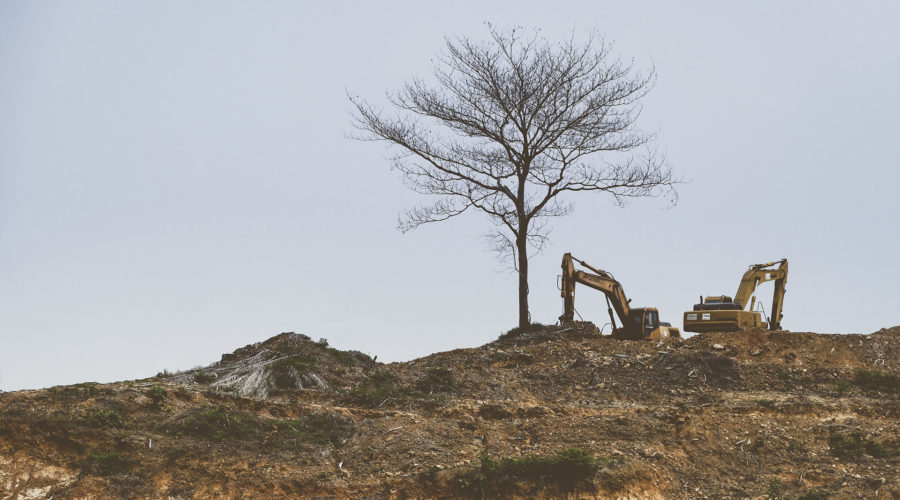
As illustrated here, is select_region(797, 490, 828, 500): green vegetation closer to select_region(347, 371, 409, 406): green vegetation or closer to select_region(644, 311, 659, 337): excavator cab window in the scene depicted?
select_region(347, 371, 409, 406): green vegetation

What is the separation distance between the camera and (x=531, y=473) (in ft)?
46.6

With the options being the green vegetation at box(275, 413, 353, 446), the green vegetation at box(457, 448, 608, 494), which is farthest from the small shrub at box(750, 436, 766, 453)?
the green vegetation at box(275, 413, 353, 446)

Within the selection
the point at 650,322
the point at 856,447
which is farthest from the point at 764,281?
the point at 856,447

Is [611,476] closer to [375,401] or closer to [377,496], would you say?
[377,496]

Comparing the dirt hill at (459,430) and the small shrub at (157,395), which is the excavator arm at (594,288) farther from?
the small shrub at (157,395)

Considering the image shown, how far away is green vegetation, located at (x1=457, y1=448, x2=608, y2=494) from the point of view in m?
14.0

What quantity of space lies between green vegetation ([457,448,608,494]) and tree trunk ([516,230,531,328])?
1213cm

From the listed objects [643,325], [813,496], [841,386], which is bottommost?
[813,496]

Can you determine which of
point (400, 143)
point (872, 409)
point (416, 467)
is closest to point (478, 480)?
point (416, 467)

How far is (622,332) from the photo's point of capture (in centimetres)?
2528

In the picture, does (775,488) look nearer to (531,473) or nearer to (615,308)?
(531,473)

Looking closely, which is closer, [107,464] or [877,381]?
[107,464]

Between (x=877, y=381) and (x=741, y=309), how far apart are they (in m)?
6.01

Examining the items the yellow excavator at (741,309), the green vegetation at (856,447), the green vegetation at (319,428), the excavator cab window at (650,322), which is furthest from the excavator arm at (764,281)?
the green vegetation at (319,428)
